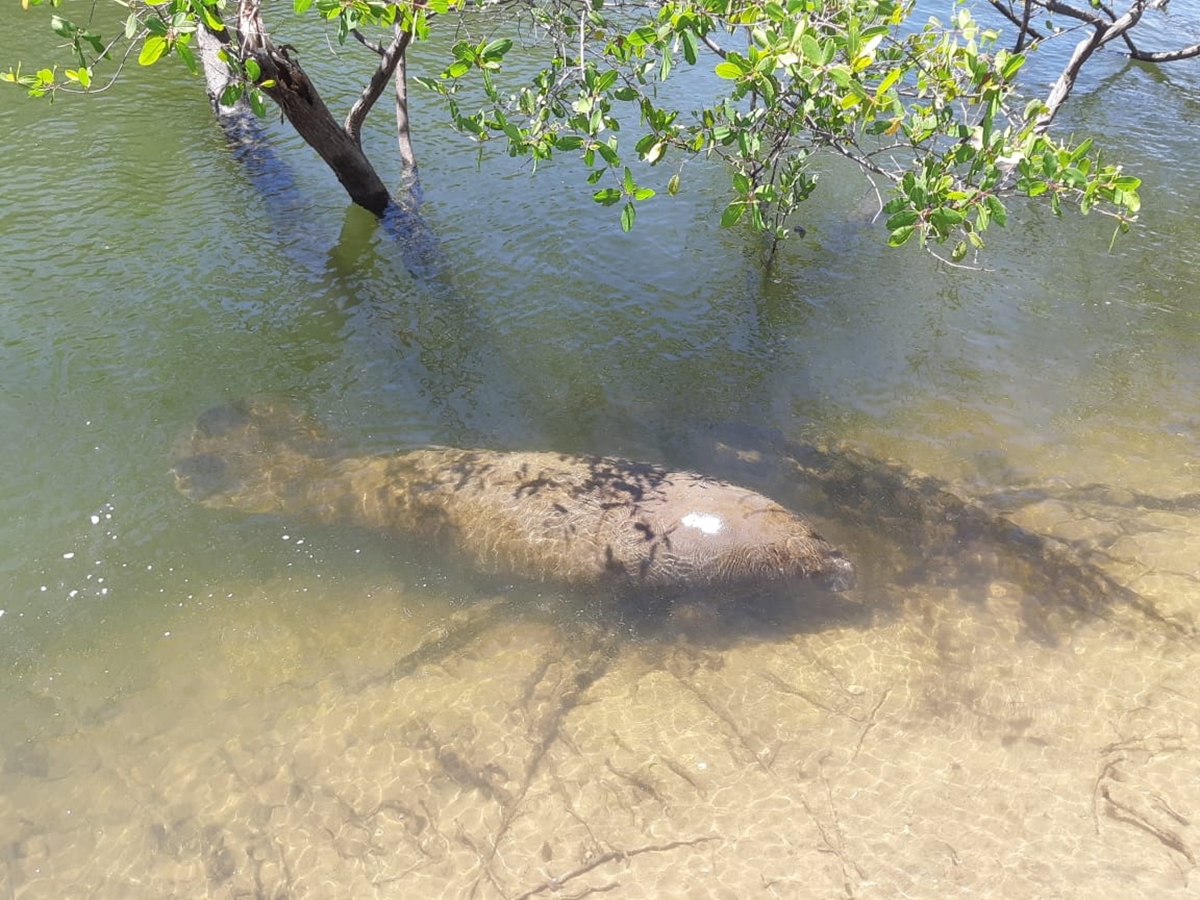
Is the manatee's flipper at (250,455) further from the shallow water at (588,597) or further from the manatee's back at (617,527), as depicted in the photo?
the manatee's back at (617,527)

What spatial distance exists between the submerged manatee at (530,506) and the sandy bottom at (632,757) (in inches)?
15.1

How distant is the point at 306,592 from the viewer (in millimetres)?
6066

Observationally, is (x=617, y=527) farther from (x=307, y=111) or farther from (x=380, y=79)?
(x=380, y=79)

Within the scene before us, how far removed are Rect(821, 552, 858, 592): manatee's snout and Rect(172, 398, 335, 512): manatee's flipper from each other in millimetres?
4562

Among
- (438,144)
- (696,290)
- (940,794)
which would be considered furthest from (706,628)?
(438,144)

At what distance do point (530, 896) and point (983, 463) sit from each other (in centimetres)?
→ 552

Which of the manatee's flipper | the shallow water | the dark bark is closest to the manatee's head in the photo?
the shallow water

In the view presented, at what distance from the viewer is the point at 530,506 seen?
6230 mm

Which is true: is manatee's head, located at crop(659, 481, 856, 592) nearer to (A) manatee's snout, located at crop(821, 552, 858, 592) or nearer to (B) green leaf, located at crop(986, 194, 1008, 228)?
(A) manatee's snout, located at crop(821, 552, 858, 592)

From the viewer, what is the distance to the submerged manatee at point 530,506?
588cm

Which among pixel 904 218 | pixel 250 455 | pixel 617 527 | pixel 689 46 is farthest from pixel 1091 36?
pixel 250 455

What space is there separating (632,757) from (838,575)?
87.7 inches

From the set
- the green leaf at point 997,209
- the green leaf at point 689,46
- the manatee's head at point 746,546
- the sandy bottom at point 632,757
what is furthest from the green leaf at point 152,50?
→ the green leaf at point 997,209

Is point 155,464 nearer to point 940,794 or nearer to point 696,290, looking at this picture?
point 696,290
